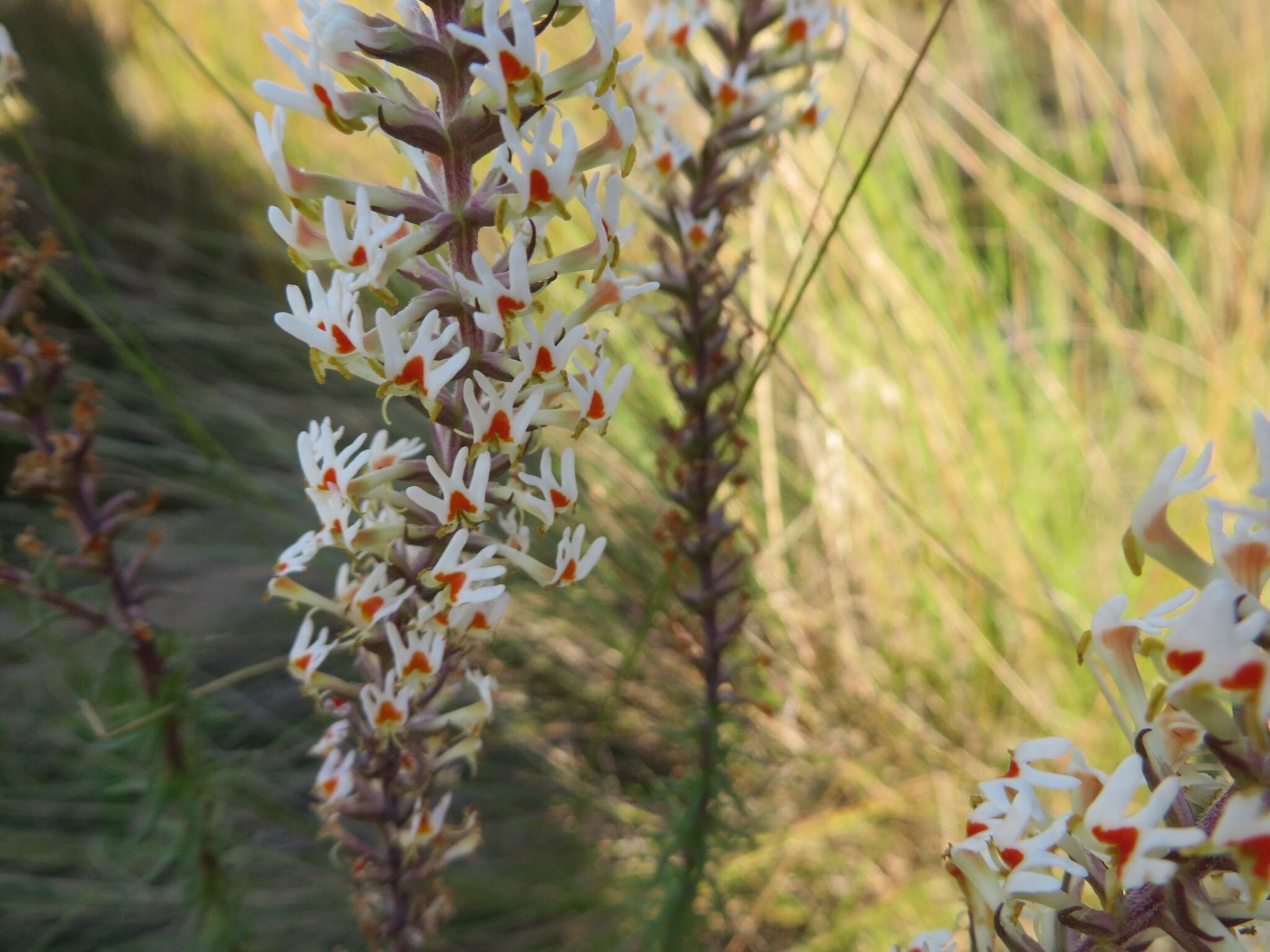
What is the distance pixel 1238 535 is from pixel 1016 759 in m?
0.19

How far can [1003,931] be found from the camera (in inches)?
22.9

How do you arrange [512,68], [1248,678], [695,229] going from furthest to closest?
1. [695,229]
2. [512,68]
3. [1248,678]

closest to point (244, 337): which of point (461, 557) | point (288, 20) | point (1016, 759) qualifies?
point (288, 20)

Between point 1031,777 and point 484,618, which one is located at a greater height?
point 484,618

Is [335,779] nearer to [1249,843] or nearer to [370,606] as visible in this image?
[370,606]

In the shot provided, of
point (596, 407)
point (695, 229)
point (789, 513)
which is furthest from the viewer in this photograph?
point (789, 513)

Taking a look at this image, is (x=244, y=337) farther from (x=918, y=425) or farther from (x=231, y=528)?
(x=918, y=425)

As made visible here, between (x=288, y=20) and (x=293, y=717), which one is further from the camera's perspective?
(x=288, y=20)

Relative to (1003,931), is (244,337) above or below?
above

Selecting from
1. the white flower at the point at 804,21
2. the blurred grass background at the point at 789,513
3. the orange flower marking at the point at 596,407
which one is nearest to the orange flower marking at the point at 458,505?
the orange flower marking at the point at 596,407

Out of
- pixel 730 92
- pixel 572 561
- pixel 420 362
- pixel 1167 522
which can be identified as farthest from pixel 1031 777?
pixel 730 92

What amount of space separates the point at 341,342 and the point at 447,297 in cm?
8

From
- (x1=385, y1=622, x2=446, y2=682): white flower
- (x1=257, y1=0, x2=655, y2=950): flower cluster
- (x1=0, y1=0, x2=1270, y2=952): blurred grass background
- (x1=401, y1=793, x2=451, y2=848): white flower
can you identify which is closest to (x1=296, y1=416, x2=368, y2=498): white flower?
(x1=257, y1=0, x2=655, y2=950): flower cluster

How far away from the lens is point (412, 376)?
0.60 metres
